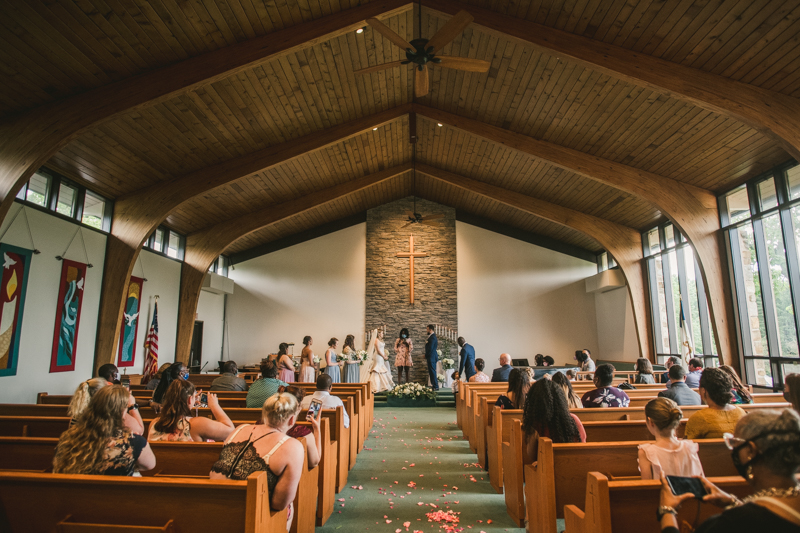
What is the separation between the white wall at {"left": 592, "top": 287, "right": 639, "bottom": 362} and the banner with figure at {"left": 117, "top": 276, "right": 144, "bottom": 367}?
10276mm

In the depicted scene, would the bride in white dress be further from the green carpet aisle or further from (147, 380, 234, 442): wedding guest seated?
(147, 380, 234, 442): wedding guest seated

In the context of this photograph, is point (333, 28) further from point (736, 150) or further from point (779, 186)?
point (779, 186)

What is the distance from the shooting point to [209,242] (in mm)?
10094

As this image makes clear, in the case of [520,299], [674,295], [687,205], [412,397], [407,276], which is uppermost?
[687,205]

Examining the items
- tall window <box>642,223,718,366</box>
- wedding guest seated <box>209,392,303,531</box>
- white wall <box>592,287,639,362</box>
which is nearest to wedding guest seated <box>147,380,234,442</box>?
wedding guest seated <box>209,392,303,531</box>

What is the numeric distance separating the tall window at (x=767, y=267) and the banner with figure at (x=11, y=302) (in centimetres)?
999

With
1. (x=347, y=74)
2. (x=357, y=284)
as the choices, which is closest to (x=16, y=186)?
(x=347, y=74)

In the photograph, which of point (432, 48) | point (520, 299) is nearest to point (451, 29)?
point (432, 48)

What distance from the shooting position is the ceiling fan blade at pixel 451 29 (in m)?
4.14

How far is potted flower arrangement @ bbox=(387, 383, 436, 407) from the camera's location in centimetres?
934

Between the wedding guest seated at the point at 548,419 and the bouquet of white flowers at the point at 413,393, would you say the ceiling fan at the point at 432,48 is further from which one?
the bouquet of white flowers at the point at 413,393

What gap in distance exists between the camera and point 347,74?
6855mm

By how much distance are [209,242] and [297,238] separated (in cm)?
294

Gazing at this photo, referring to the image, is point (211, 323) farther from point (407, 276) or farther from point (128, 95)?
point (128, 95)
